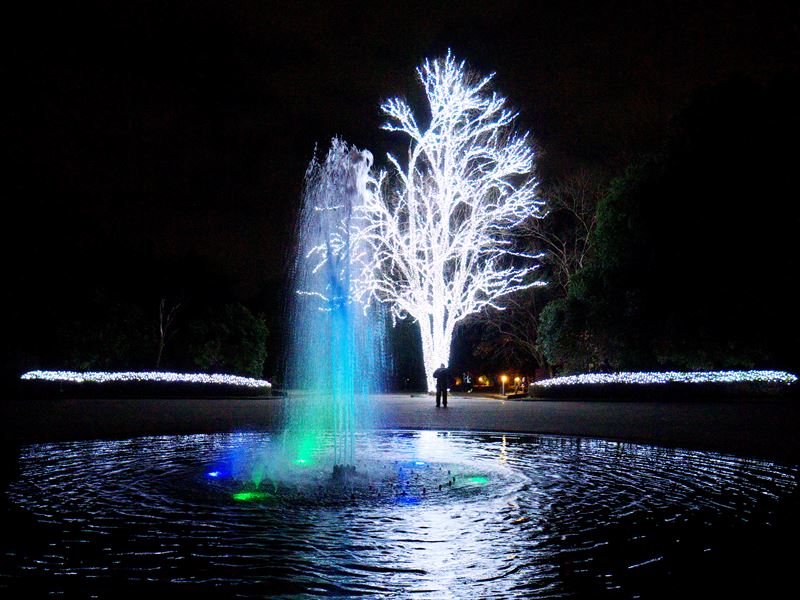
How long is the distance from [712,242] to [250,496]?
80.3 feet

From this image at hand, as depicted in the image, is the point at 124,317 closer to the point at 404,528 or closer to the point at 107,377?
the point at 107,377

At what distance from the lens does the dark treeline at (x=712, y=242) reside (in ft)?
89.4

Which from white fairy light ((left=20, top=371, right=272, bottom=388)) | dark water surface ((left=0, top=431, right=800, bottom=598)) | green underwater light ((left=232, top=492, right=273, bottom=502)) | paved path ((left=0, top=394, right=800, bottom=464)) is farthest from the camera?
white fairy light ((left=20, top=371, right=272, bottom=388))

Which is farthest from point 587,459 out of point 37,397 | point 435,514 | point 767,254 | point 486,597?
point 37,397

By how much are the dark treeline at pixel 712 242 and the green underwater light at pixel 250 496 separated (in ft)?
79.6

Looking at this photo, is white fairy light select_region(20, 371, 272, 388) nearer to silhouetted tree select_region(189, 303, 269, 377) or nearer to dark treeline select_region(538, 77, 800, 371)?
silhouetted tree select_region(189, 303, 269, 377)

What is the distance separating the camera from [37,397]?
31391mm

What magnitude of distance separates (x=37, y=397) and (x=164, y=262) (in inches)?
691

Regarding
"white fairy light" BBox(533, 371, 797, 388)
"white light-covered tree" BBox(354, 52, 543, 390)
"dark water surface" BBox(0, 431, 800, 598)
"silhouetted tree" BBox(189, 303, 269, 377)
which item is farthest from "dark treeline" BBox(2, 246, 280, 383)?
"dark water surface" BBox(0, 431, 800, 598)

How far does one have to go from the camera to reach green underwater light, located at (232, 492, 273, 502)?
23.9 feet

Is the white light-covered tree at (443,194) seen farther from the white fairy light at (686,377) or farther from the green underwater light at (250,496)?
the green underwater light at (250,496)

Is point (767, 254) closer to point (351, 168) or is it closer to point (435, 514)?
point (351, 168)

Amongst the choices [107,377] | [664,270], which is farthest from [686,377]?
[107,377]

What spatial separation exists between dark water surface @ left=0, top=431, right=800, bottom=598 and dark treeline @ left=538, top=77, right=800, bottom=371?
63.4ft
